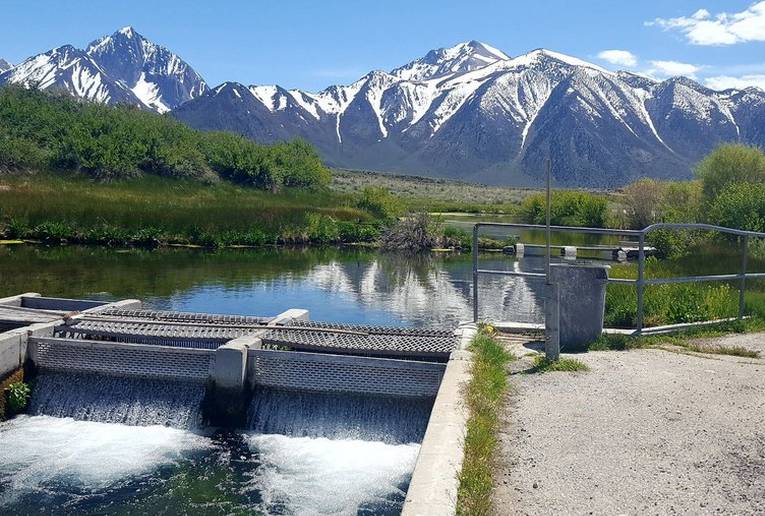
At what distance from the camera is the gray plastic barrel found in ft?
39.8

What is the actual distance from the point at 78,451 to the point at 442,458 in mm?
6524

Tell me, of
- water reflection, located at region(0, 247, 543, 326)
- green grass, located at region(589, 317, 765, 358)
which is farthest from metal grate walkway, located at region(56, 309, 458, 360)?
water reflection, located at region(0, 247, 543, 326)

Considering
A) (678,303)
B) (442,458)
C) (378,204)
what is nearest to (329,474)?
(442,458)

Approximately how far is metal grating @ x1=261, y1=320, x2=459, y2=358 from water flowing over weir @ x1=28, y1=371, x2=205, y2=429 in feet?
5.49

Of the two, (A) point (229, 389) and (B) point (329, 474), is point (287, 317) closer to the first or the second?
(A) point (229, 389)

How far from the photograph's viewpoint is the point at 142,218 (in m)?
43.9

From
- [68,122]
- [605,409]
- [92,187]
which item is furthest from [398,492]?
[68,122]

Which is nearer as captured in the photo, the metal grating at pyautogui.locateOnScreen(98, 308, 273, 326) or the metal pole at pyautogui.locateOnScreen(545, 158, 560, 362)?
the metal pole at pyautogui.locateOnScreen(545, 158, 560, 362)

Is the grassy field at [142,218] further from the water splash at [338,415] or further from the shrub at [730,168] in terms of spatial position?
the water splash at [338,415]

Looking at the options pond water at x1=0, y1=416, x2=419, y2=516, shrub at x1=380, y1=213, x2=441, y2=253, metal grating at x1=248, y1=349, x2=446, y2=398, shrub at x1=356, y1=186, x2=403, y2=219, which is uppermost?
shrub at x1=356, y1=186, x2=403, y2=219

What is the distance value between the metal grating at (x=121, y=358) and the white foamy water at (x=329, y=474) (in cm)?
162

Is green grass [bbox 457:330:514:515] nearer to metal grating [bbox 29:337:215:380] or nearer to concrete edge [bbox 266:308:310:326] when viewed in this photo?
concrete edge [bbox 266:308:310:326]

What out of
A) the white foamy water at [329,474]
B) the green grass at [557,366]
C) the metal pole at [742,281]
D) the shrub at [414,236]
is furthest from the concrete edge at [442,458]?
the shrub at [414,236]

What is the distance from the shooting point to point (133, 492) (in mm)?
9492
